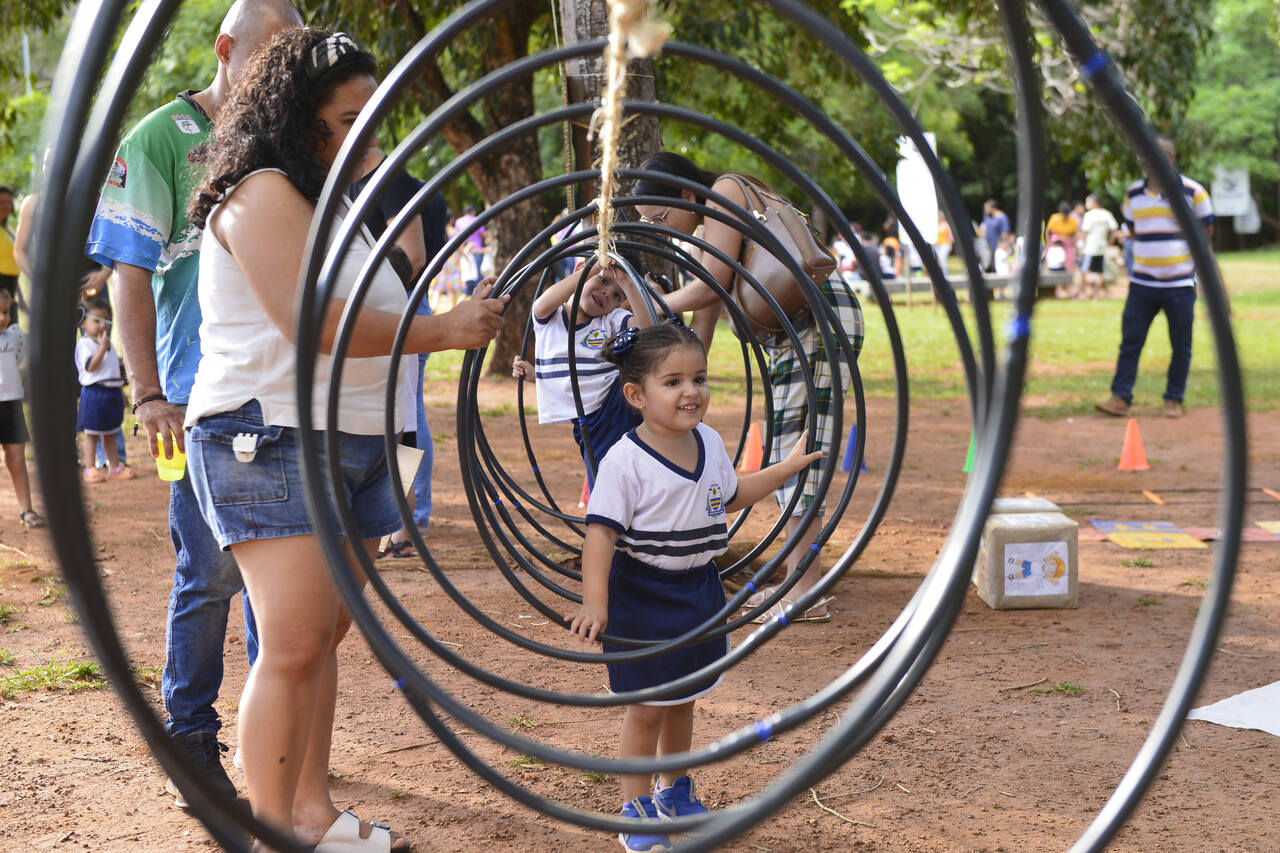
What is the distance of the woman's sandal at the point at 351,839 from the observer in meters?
2.77

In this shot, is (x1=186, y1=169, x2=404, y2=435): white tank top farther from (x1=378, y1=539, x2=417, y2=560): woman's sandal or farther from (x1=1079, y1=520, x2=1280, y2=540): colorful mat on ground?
(x1=1079, y1=520, x2=1280, y2=540): colorful mat on ground

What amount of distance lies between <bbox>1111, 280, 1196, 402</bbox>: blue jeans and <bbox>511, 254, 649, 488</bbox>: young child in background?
5.84 m

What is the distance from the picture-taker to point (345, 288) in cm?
248

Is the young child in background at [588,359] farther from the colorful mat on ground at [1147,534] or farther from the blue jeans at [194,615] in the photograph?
the colorful mat on ground at [1147,534]

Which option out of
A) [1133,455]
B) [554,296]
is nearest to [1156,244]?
[1133,455]

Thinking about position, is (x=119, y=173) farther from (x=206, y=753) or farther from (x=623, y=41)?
(x=623, y=41)

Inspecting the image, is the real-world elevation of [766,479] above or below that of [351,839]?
above

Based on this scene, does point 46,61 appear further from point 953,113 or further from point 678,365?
point 678,365

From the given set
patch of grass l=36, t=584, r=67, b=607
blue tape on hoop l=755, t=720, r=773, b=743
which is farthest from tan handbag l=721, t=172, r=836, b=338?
patch of grass l=36, t=584, r=67, b=607

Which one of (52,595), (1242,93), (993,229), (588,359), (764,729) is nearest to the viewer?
(764,729)

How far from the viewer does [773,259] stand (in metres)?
4.09

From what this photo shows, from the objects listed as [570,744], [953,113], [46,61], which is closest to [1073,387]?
[570,744]

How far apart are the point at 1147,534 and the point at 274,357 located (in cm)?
480

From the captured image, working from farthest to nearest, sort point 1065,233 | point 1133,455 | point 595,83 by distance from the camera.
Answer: point 1065,233 → point 1133,455 → point 595,83
